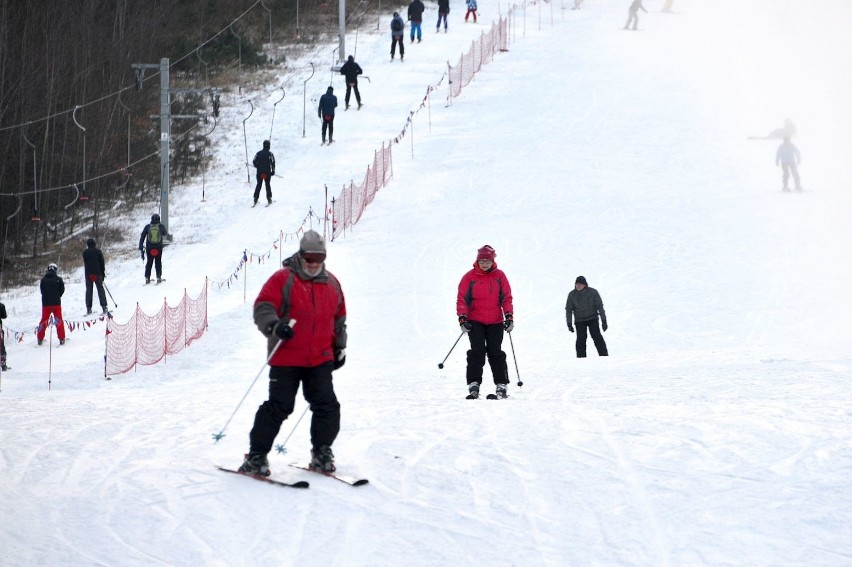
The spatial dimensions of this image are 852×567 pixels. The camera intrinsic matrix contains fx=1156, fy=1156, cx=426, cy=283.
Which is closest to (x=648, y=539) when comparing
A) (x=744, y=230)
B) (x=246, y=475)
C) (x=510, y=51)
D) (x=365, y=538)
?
(x=365, y=538)

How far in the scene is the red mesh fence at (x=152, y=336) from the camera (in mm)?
15094

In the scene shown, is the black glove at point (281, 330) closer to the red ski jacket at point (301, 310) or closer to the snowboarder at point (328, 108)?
the red ski jacket at point (301, 310)

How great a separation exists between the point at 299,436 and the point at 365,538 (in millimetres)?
2435

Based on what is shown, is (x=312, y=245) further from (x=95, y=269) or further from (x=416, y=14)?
(x=416, y=14)

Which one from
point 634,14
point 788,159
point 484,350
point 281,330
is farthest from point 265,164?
point 634,14

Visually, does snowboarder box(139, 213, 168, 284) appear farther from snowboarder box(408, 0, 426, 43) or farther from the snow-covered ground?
snowboarder box(408, 0, 426, 43)

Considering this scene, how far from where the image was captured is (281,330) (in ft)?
20.0

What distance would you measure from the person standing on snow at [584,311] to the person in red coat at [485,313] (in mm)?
4070

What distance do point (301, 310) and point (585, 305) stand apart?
26.7 feet

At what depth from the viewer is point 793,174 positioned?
24.5 meters

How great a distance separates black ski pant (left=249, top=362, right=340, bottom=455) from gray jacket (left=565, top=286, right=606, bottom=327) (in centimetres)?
777

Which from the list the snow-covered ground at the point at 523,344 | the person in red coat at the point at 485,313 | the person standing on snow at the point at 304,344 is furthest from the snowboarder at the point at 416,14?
the person standing on snow at the point at 304,344

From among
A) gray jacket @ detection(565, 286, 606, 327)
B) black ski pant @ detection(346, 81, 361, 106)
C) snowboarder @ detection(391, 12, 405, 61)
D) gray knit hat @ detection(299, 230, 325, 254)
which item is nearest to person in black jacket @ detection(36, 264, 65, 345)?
gray jacket @ detection(565, 286, 606, 327)

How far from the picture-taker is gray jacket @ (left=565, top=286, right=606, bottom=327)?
46.0 ft
